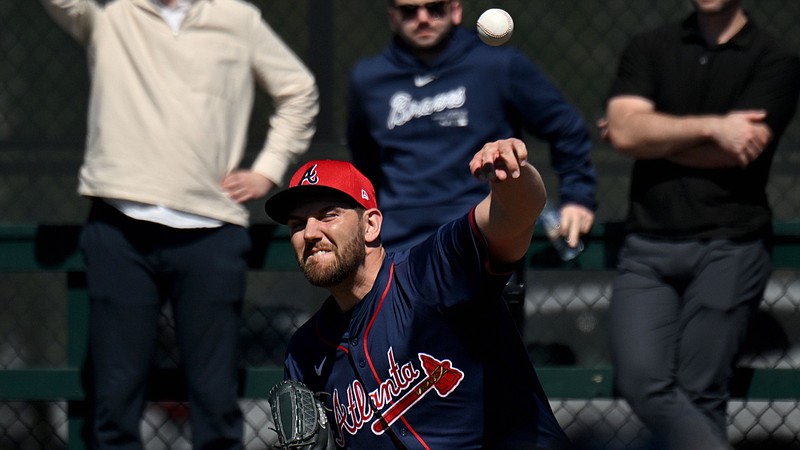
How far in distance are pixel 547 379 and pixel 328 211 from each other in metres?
1.84

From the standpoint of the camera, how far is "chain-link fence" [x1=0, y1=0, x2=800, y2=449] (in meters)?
6.30

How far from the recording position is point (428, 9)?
428 centimetres

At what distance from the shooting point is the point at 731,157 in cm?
410

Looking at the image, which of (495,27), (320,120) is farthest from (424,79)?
(320,120)

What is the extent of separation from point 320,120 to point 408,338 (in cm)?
394

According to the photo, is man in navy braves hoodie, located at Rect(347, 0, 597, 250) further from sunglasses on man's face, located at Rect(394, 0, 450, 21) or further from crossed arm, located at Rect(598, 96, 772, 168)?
crossed arm, located at Rect(598, 96, 772, 168)

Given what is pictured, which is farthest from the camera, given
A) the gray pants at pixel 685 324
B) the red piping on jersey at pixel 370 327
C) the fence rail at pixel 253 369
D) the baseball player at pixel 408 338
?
the fence rail at pixel 253 369

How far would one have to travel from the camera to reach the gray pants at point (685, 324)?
157 inches

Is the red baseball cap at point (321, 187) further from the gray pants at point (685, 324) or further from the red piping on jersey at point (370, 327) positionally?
the gray pants at point (685, 324)

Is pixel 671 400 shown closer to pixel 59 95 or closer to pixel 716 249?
pixel 716 249

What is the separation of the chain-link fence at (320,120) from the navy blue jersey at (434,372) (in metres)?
2.51

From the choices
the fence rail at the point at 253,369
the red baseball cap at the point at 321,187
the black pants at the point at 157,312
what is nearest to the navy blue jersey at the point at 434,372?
the red baseball cap at the point at 321,187

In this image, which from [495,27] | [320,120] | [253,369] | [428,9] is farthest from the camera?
[320,120]

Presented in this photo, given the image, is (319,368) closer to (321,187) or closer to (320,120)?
(321,187)
